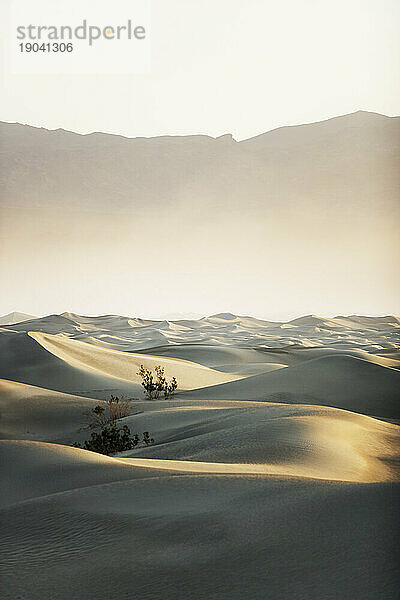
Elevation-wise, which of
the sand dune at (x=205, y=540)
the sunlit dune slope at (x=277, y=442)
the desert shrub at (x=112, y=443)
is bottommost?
the desert shrub at (x=112, y=443)

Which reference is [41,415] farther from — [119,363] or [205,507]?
[119,363]

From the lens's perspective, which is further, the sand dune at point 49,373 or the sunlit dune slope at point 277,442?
the sand dune at point 49,373

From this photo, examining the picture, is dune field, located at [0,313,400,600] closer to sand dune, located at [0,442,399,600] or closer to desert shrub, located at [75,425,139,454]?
sand dune, located at [0,442,399,600]

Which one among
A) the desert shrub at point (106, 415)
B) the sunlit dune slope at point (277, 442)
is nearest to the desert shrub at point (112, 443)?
the sunlit dune slope at point (277, 442)

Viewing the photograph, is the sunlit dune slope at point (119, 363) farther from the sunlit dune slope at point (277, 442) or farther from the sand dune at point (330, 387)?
the sunlit dune slope at point (277, 442)

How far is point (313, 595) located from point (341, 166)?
1124 inches

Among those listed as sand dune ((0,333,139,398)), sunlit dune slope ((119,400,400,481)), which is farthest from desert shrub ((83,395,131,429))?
sand dune ((0,333,139,398))

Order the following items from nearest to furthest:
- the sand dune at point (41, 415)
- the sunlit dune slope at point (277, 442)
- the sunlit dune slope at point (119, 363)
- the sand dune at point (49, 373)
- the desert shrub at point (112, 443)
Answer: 1. the sunlit dune slope at point (277, 442)
2. the desert shrub at point (112, 443)
3. the sand dune at point (41, 415)
4. the sand dune at point (49, 373)
5. the sunlit dune slope at point (119, 363)

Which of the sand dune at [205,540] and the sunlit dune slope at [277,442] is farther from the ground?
the sand dune at [205,540]

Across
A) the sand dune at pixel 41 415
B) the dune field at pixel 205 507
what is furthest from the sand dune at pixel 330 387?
the sand dune at pixel 41 415

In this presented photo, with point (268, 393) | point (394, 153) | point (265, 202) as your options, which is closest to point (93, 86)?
point (394, 153)

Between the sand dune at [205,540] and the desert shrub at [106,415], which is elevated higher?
the sand dune at [205,540]

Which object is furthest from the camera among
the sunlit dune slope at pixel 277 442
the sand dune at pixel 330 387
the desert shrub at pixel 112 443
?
the sand dune at pixel 330 387

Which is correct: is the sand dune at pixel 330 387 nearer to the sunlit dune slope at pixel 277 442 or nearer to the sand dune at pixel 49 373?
the sand dune at pixel 49 373
